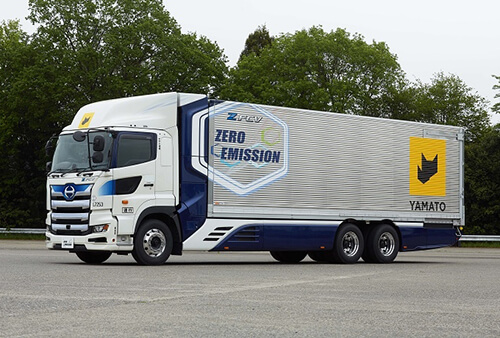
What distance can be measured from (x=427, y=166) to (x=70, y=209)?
32.8ft

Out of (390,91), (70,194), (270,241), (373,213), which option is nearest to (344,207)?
(373,213)

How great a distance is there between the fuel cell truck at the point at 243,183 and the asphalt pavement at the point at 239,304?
73.4 inches

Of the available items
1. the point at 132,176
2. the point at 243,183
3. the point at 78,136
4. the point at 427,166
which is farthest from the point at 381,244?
the point at 78,136

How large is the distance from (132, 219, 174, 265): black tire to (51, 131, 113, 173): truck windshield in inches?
61.7

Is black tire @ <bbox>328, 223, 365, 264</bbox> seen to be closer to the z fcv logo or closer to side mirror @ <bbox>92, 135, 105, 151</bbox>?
the z fcv logo

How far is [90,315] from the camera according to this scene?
9.09 metres

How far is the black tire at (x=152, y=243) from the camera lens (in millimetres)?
18234

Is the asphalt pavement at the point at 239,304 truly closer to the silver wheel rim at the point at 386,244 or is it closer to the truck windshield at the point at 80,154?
the truck windshield at the point at 80,154

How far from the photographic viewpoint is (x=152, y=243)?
727 inches

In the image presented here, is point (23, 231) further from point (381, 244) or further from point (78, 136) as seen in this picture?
point (78, 136)

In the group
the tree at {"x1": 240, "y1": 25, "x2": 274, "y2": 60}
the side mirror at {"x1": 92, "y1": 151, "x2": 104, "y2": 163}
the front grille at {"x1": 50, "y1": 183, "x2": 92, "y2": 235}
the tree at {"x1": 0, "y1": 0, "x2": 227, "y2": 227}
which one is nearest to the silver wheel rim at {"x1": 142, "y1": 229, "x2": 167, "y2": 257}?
the front grille at {"x1": 50, "y1": 183, "x2": 92, "y2": 235}

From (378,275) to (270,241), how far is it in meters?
3.82

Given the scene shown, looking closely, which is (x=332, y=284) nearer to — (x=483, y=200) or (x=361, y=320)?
(x=361, y=320)

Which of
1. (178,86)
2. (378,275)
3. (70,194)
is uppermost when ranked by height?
(178,86)
